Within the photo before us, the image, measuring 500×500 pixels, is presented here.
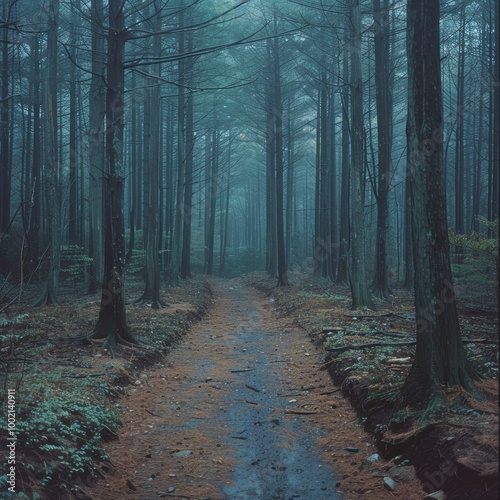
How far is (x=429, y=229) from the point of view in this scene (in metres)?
5.06

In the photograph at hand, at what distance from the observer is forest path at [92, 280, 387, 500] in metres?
4.15

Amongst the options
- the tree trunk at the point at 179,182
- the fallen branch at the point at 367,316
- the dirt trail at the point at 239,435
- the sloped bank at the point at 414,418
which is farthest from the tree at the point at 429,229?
the tree trunk at the point at 179,182

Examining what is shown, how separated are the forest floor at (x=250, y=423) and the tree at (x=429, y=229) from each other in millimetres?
369

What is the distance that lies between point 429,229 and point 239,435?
2974mm

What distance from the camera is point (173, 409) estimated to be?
20.3ft

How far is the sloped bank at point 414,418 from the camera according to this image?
→ 3.57 meters

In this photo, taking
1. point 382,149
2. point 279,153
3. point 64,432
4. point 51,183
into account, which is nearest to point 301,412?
point 64,432

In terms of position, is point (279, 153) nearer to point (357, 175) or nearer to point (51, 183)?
point (357, 175)

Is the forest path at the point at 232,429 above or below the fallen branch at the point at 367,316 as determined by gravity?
below

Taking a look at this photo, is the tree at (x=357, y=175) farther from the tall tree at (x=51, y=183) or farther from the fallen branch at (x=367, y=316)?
the tall tree at (x=51, y=183)

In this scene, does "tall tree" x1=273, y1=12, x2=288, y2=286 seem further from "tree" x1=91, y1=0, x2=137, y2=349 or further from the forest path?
"tree" x1=91, y1=0, x2=137, y2=349

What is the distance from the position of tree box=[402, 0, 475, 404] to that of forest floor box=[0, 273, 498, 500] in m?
0.37

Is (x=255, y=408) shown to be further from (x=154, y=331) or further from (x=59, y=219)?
(x=59, y=219)

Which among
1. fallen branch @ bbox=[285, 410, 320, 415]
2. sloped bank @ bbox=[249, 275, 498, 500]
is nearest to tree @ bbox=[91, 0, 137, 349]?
sloped bank @ bbox=[249, 275, 498, 500]
